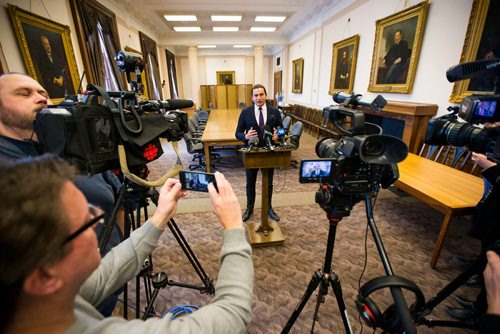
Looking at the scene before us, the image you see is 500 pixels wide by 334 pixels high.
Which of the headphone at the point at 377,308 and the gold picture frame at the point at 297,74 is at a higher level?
the gold picture frame at the point at 297,74

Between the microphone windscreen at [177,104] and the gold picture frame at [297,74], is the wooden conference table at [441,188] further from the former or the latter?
the gold picture frame at [297,74]

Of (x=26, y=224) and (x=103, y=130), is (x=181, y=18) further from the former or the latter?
(x=26, y=224)

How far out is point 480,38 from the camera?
2.39m

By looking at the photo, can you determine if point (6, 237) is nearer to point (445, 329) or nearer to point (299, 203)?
point (445, 329)

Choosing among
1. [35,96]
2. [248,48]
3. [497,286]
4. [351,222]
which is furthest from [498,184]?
[248,48]

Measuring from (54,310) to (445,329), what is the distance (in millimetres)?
2123

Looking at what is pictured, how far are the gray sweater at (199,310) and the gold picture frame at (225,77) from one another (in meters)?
12.9

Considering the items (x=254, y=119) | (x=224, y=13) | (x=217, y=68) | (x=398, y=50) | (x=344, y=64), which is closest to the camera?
(x=254, y=119)

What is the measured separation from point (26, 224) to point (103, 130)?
639 millimetres

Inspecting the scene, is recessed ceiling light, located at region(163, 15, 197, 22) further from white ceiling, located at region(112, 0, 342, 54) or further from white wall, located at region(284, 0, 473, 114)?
white wall, located at region(284, 0, 473, 114)

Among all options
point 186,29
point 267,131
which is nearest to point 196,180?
point 267,131

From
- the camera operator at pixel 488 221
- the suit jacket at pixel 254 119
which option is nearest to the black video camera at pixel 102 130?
the suit jacket at pixel 254 119

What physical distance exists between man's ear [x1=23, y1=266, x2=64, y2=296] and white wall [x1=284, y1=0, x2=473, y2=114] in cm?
399

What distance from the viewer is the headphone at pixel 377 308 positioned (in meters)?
0.73
